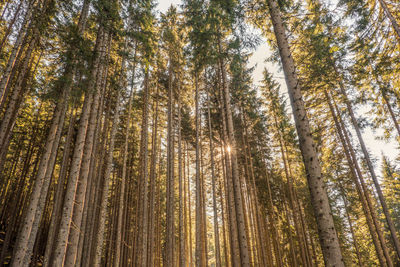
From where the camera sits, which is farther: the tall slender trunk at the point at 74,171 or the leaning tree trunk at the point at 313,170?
the tall slender trunk at the point at 74,171

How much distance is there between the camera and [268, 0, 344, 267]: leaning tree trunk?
135 inches

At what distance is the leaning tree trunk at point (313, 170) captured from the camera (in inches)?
135

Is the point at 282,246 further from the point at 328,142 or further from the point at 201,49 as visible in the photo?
the point at 201,49

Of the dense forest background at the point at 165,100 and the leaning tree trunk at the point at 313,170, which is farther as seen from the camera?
the dense forest background at the point at 165,100

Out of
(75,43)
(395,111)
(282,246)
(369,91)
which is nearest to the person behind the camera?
(75,43)

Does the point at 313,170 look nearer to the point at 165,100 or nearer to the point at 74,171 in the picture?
the point at 74,171

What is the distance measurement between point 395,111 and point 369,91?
2.46 metres

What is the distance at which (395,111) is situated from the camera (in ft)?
32.9

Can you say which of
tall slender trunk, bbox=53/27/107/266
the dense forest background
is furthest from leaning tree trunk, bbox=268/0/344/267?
tall slender trunk, bbox=53/27/107/266

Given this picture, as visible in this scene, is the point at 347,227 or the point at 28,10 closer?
the point at 28,10

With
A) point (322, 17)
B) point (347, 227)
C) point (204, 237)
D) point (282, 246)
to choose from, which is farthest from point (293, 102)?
point (347, 227)

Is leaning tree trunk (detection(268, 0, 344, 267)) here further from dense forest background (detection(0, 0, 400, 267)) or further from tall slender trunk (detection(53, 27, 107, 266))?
tall slender trunk (detection(53, 27, 107, 266))

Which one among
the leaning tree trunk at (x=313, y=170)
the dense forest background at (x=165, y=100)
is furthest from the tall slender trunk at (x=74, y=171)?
the leaning tree trunk at (x=313, y=170)

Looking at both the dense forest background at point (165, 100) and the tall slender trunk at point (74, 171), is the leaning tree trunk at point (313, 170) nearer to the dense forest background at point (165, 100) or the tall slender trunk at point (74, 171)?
the dense forest background at point (165, 100)
